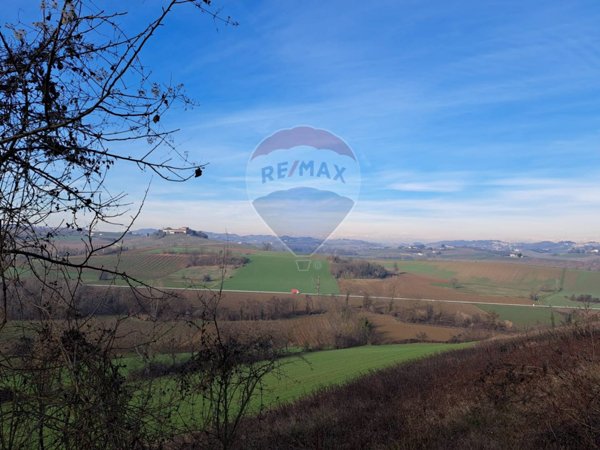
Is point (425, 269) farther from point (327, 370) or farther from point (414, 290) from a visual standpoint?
point (327, 370)

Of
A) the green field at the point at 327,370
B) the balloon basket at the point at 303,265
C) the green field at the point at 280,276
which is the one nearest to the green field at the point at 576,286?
the green field at the point at 280,276

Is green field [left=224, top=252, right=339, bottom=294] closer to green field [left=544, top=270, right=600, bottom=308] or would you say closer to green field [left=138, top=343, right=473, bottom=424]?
green field [left=138, top=343, right=473, bottom=424]

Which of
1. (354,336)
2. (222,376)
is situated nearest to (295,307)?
(354,336)

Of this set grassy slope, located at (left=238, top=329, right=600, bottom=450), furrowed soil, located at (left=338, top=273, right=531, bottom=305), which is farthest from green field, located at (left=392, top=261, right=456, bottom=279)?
grassy slope, located at (left=238, top=329, right=600, bottom=450)

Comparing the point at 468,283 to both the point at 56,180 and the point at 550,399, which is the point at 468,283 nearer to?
the point at 550,399

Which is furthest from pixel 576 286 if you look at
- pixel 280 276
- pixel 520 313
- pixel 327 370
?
pixel 327 370

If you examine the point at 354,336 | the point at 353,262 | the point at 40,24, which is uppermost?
the point at 40,24
